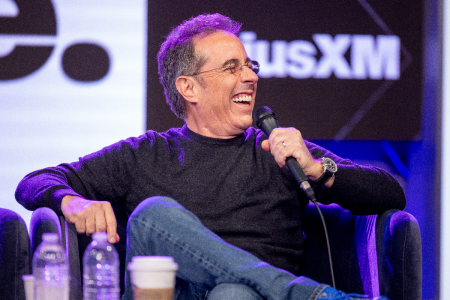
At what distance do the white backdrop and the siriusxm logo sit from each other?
23.8 inches

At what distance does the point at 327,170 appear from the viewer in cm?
151

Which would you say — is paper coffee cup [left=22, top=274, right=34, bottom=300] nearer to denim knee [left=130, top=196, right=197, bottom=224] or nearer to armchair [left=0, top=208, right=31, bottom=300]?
armchair [left=0, top=208, right=31, bottom=300]

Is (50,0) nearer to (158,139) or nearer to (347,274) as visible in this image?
(158,139)

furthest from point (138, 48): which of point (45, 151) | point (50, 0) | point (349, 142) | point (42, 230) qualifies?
point (42, 230)

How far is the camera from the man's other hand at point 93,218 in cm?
137

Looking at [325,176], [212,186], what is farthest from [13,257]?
[325,176]

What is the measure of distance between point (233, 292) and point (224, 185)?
1.95ft

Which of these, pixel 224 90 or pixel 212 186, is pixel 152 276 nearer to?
pixel 212 186

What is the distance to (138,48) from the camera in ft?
8.41

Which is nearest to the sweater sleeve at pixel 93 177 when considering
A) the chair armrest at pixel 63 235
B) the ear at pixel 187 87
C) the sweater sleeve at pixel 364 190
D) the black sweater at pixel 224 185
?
the black sweater at pixel 224 185

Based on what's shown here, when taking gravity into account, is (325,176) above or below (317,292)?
above

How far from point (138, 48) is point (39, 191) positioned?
1.19 metres

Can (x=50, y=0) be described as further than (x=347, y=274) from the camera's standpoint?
Yes

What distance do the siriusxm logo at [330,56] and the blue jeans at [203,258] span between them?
1.48 m
